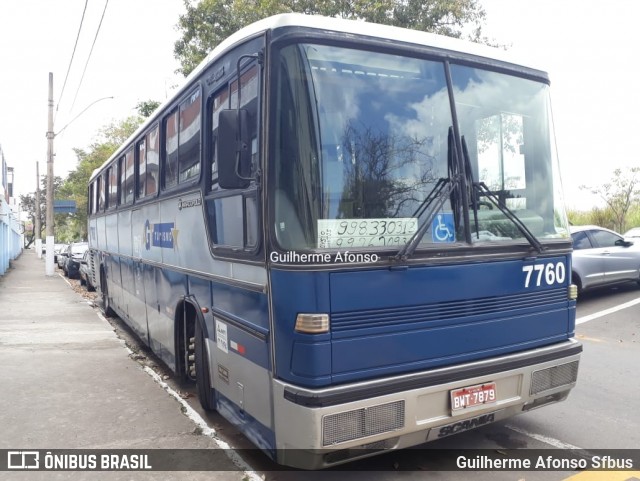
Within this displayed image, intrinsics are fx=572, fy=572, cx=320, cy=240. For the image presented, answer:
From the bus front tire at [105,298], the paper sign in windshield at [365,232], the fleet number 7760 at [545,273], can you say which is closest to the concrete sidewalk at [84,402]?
the bus front tire at [105,298]

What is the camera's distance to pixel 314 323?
3.38m

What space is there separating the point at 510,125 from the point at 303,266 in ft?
7.03

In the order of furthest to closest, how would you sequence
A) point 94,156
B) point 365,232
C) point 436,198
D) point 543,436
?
point 94,156, point 543,436, point 436,198, point 365,232

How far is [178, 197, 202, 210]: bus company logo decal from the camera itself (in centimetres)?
495

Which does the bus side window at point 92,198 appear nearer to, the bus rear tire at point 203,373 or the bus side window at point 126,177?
the bus side window at point 126,177

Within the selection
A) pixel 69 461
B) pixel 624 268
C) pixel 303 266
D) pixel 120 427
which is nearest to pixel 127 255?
pixel 120 427

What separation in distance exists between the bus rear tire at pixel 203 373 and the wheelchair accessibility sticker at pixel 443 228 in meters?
2.35

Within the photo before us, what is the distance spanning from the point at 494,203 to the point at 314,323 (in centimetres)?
165

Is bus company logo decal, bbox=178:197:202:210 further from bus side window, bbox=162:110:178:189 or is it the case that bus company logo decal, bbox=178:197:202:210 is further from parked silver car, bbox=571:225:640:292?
parked silver car, bbox=571:225:640:292

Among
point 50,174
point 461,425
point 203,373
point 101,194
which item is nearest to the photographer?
point 461,425

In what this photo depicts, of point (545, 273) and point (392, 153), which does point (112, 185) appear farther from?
point (545, 273)

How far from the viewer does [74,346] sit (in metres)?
9.27

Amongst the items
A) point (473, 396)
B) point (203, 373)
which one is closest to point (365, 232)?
point (473, 396)

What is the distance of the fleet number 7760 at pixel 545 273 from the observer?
4.26 metres
